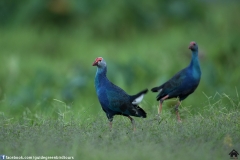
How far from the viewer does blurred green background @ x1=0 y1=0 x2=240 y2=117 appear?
33.8ft

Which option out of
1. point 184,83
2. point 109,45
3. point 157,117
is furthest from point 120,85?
point 157,117

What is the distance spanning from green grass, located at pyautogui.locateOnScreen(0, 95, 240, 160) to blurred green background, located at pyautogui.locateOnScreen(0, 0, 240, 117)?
9.21 ft

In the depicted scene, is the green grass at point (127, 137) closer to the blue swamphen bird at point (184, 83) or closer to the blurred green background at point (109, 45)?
the blue swamphen bird at point (184, 83)

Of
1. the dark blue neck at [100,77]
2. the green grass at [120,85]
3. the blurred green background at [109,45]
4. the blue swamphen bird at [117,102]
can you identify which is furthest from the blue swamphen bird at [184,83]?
the blurred green background at [109,45]

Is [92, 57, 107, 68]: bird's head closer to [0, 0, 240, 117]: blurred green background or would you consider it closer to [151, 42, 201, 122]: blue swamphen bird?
[151, 42, 201, 122]: blue swamphen bird

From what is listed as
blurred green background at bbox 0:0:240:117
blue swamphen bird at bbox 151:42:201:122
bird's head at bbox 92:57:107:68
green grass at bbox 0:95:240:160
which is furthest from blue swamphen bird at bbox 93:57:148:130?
blurred green background at bbox 0:0:240:117

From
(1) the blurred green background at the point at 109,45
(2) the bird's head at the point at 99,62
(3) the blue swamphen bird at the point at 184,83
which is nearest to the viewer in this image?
(2) the bird's head at the point at 99,62

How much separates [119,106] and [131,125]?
274 millimetres

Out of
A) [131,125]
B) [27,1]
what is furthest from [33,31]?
[131,125]

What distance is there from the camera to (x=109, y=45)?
43.5 ft

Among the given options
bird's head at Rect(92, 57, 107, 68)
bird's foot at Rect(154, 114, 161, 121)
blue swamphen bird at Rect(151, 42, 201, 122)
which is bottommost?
bird's foot at Rect(154, 114, 161, 121)

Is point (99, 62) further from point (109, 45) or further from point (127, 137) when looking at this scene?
point (109, 45)

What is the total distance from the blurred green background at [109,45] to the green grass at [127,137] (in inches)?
A: 111

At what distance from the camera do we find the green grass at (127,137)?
5.45 m
